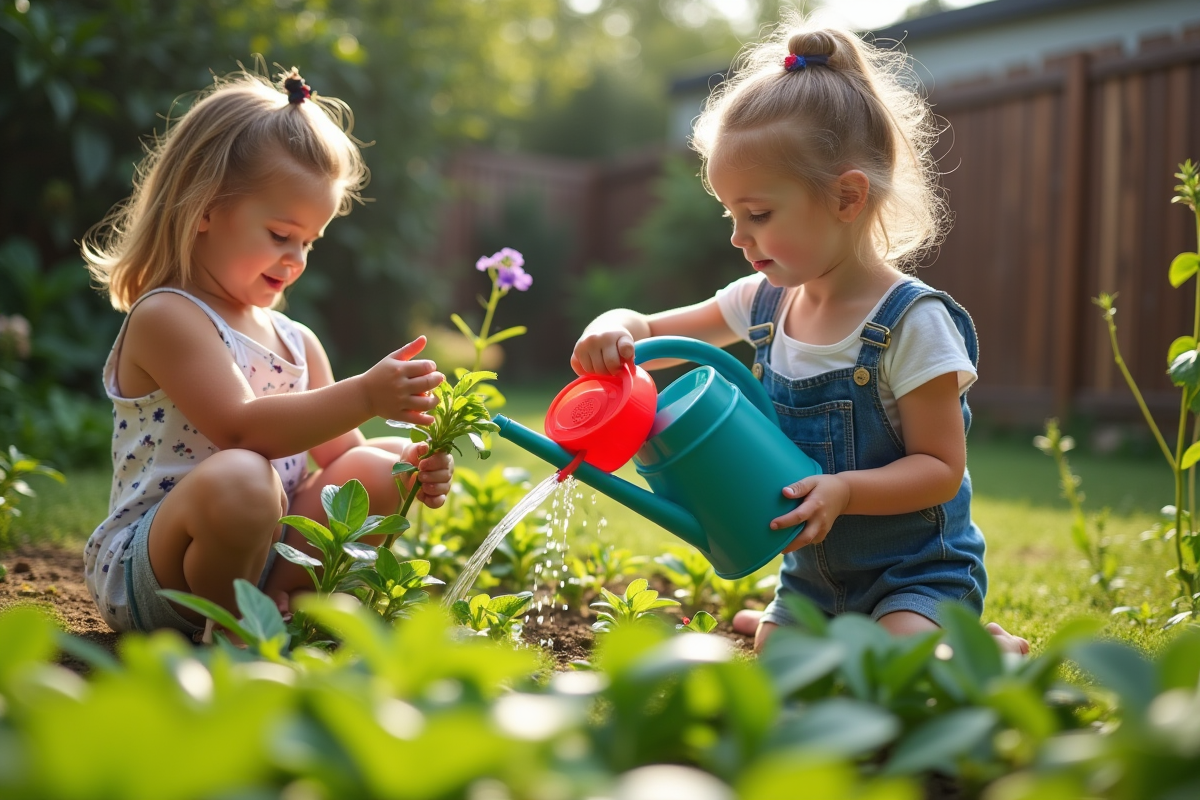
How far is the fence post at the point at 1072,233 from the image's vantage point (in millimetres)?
5445

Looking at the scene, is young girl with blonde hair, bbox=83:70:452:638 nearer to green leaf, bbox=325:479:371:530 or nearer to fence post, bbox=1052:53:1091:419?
green leaf, bbox=325:479:371:530

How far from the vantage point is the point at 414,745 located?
63cm

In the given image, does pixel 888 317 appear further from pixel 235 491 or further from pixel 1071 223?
pixel 1071 223

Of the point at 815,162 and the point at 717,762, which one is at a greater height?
the point at 815,162

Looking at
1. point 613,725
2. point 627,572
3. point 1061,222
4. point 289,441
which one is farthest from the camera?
point 1061,222

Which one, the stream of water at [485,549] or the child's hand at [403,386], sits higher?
the child's hand at [403,386]

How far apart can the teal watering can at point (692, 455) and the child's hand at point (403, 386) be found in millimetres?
121

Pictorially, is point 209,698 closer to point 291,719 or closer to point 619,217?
point 291,719

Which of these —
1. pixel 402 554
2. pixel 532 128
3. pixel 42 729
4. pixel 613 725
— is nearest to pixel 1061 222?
pixel 402 554

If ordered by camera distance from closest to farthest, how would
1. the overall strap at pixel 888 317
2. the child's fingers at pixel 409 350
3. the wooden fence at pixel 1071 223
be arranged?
the child's fingers at pixel 409 350, the overall strap at pixel 888 317, the wooden fence at pixel 1071 223

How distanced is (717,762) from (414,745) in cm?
27

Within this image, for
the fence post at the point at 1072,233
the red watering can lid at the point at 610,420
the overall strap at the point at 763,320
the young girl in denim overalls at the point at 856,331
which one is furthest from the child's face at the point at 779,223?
the fence post at the point at 1072,233

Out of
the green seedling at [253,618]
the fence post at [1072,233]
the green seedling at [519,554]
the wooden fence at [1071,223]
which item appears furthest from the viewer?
the fence post at [1072,233]

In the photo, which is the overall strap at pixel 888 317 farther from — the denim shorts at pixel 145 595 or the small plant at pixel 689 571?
the denim shorts at pixel 145 595
